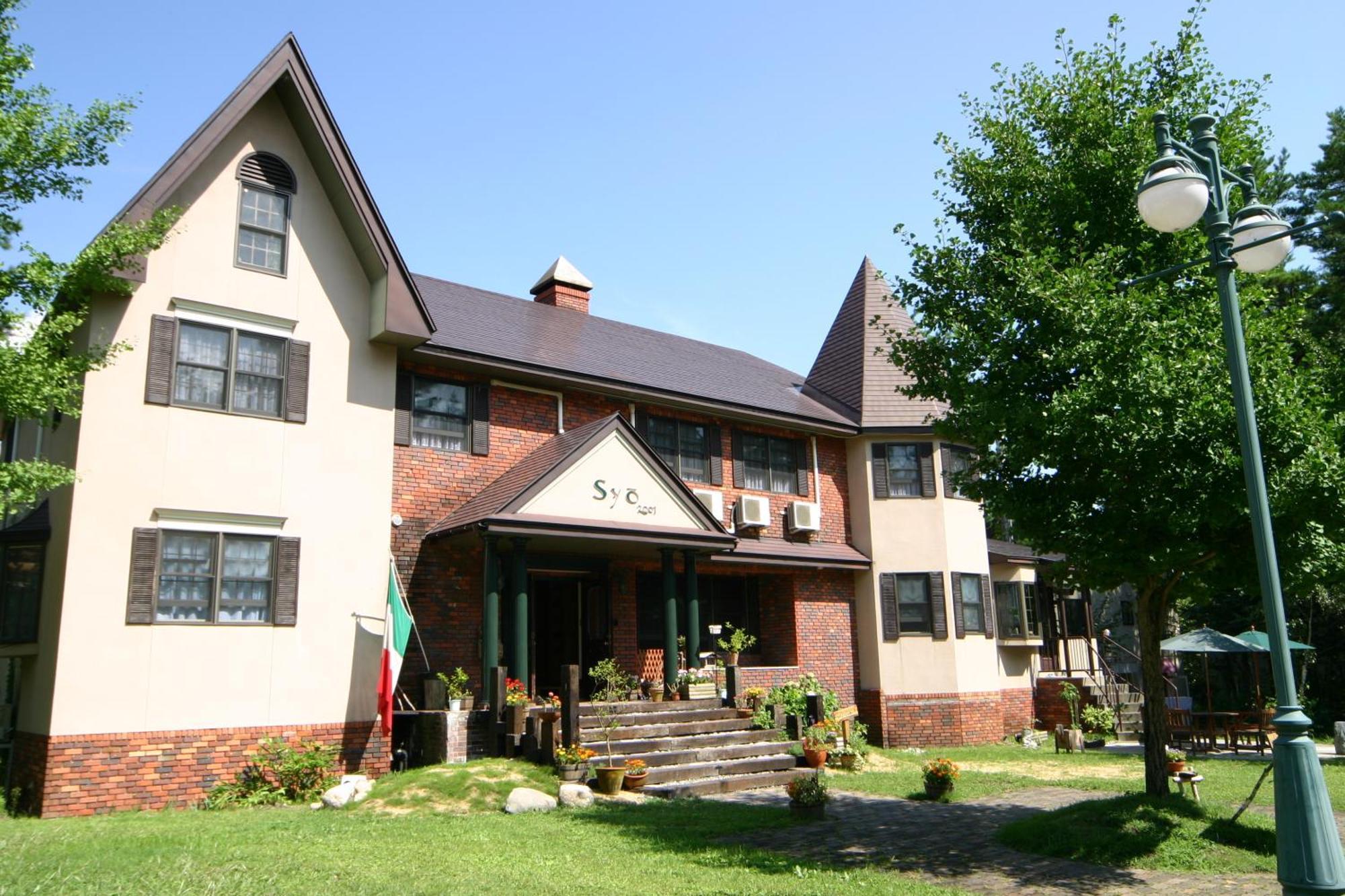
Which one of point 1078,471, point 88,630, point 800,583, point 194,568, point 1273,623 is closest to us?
point 1273,623

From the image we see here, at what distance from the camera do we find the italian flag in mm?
14391

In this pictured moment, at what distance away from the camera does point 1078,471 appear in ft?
36.2

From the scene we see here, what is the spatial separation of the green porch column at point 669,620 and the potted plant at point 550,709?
2109 mm

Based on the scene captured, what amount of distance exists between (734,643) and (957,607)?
6.58 m

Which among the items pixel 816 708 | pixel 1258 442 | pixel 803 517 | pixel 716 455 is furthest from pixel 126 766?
pixel 803 517

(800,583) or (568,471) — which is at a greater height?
(568,471)

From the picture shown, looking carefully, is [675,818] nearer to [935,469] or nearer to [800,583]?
[800,583]

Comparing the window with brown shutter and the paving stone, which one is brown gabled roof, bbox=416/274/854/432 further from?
the paving stone

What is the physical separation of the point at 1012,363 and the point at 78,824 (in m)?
12.0

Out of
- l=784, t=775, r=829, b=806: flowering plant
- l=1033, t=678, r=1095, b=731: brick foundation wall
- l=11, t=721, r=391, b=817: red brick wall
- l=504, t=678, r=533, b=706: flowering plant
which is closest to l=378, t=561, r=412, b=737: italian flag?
l=11, t=721, r=391, b=817: red brick wall

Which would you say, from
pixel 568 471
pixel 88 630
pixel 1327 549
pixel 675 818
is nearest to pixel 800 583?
pixel 568 471

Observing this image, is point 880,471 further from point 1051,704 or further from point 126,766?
point 126,766

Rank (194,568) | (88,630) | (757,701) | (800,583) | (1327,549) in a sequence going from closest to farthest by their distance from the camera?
(1327,549)
(88,630)
(194,568)
(757,701)
(800,583)

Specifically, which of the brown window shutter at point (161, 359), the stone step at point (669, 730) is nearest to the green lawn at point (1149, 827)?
the stone step at point (669, 730)
